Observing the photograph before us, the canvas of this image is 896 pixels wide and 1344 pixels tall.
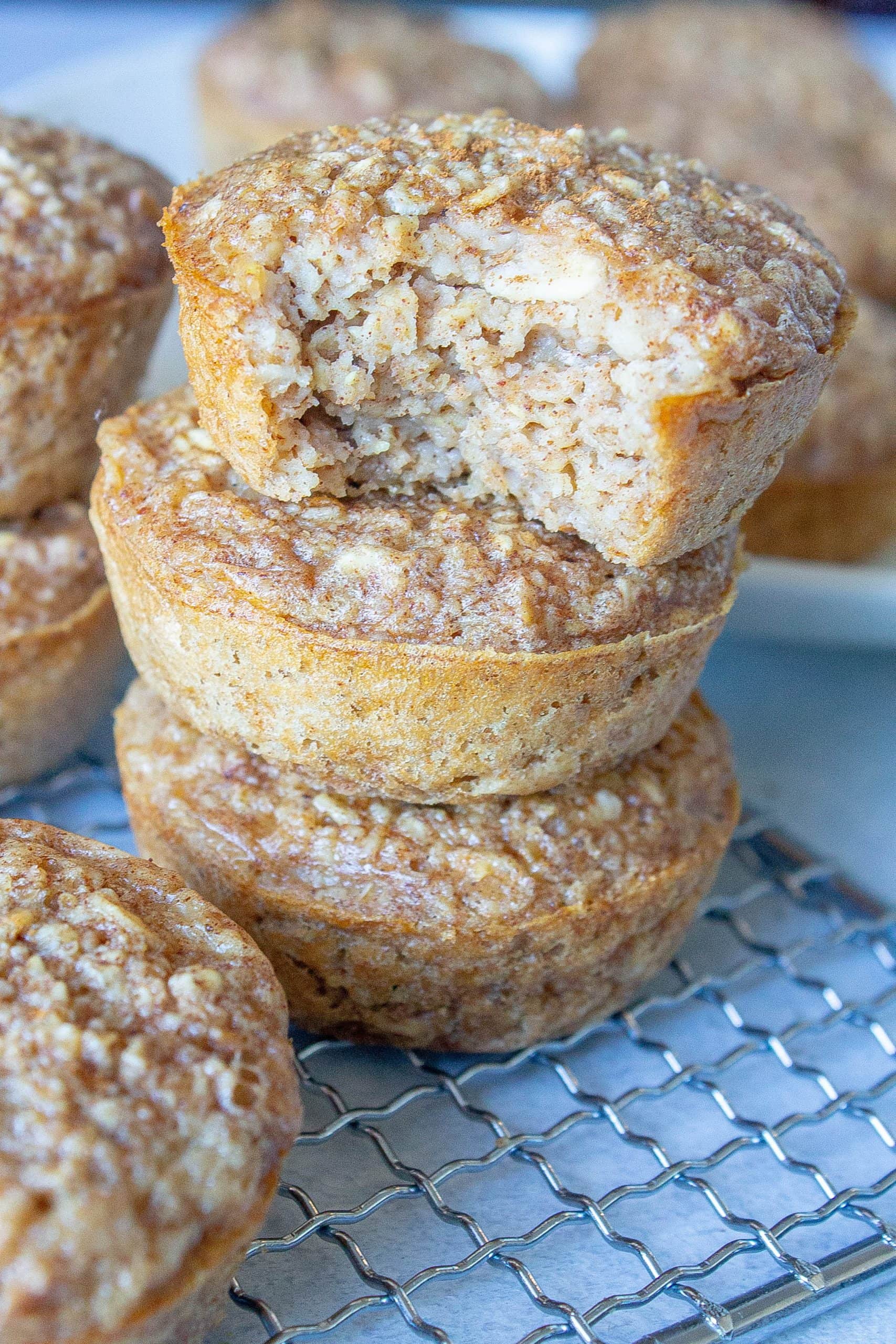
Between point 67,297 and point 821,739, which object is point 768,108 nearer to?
point 821,739

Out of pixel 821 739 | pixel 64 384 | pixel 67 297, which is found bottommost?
pixel 821 739

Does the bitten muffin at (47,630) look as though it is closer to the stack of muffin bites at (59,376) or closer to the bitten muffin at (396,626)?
the stack of muffin bites at (59,376)

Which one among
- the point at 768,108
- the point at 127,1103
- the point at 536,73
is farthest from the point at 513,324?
the point at 536,73

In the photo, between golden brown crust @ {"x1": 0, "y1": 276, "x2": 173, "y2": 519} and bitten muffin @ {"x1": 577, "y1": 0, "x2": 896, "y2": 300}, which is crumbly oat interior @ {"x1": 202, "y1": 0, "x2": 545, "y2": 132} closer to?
bitten muffin @ {"x1": 577, "y1": 0, "x2": 896, "y2": 300}

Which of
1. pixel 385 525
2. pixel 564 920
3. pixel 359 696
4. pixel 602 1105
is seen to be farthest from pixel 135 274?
pixel 602 1105

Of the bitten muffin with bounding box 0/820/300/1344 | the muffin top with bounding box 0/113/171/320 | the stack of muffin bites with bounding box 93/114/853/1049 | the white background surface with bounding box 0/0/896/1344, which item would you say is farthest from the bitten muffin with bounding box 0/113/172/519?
the white background surface with bounding box 0/0/896/1344

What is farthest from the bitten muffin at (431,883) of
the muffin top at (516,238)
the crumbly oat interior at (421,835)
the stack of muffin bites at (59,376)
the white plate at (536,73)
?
the white plate at (536,73)
